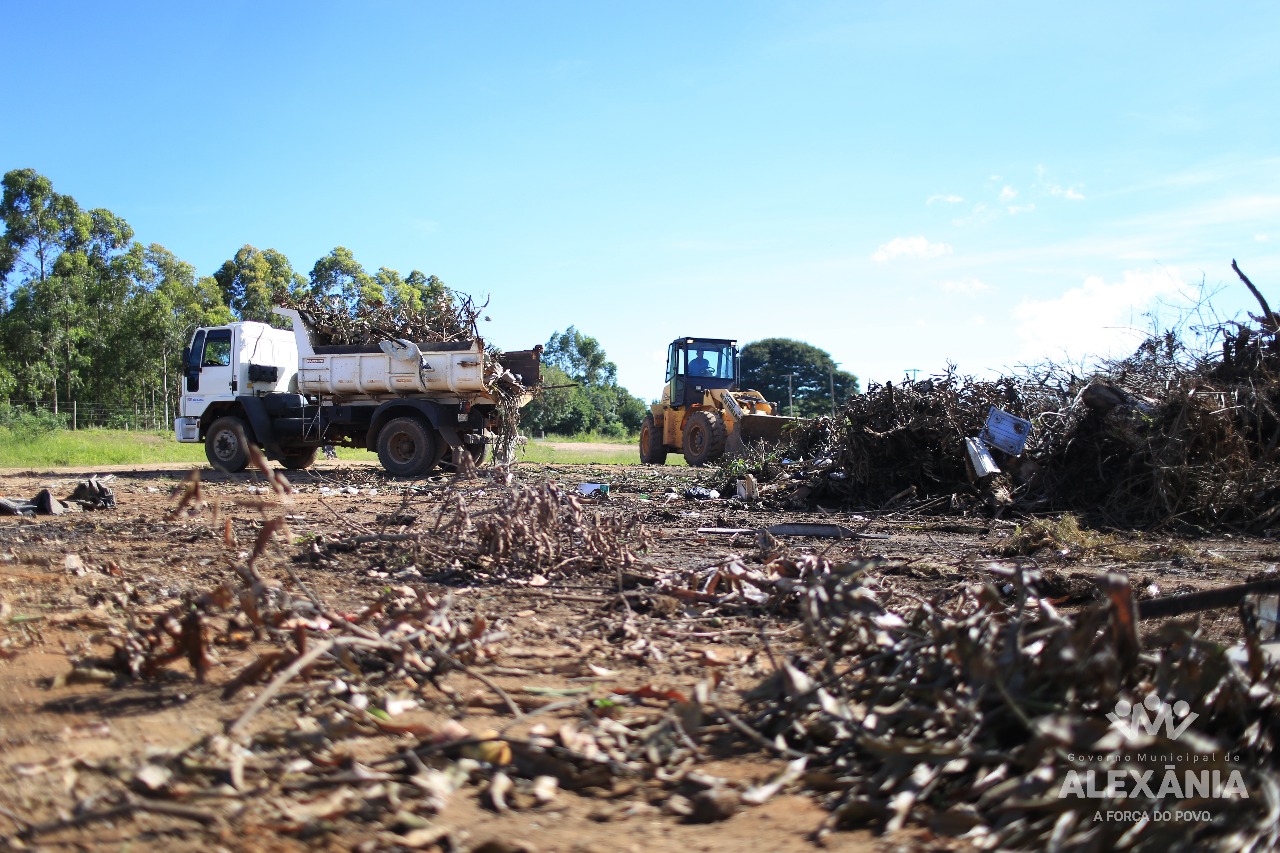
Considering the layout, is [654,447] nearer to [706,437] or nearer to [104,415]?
[706,437]

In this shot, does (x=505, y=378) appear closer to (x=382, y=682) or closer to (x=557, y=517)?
(x=557, y=517)

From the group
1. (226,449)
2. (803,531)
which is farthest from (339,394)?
(803,531)

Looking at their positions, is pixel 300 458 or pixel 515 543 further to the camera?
pixel 300 458

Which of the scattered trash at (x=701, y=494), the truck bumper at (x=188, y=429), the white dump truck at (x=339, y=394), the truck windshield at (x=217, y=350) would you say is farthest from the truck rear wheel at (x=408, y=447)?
the scattered trash at (x=701, y=494)

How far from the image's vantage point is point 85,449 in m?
21.5

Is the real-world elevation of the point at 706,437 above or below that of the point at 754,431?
below

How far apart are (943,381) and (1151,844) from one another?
32.0ft

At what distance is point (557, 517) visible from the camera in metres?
5.46

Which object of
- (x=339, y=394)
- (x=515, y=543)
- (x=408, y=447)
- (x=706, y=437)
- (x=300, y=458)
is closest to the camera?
(x=515, y=543)

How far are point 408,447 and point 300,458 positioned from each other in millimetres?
2887

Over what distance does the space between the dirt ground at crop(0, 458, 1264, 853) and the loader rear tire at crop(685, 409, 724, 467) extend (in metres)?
9.94

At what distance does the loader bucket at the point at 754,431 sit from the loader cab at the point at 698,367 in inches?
122

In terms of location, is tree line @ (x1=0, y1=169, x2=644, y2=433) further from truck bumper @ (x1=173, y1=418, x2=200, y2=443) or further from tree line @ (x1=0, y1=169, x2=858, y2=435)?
truck bumper @ (x1=173, y1=418, x2=200, y2=443)

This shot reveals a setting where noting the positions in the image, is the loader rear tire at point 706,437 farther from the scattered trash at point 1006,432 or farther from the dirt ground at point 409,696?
the dirt ground at point 409,696
